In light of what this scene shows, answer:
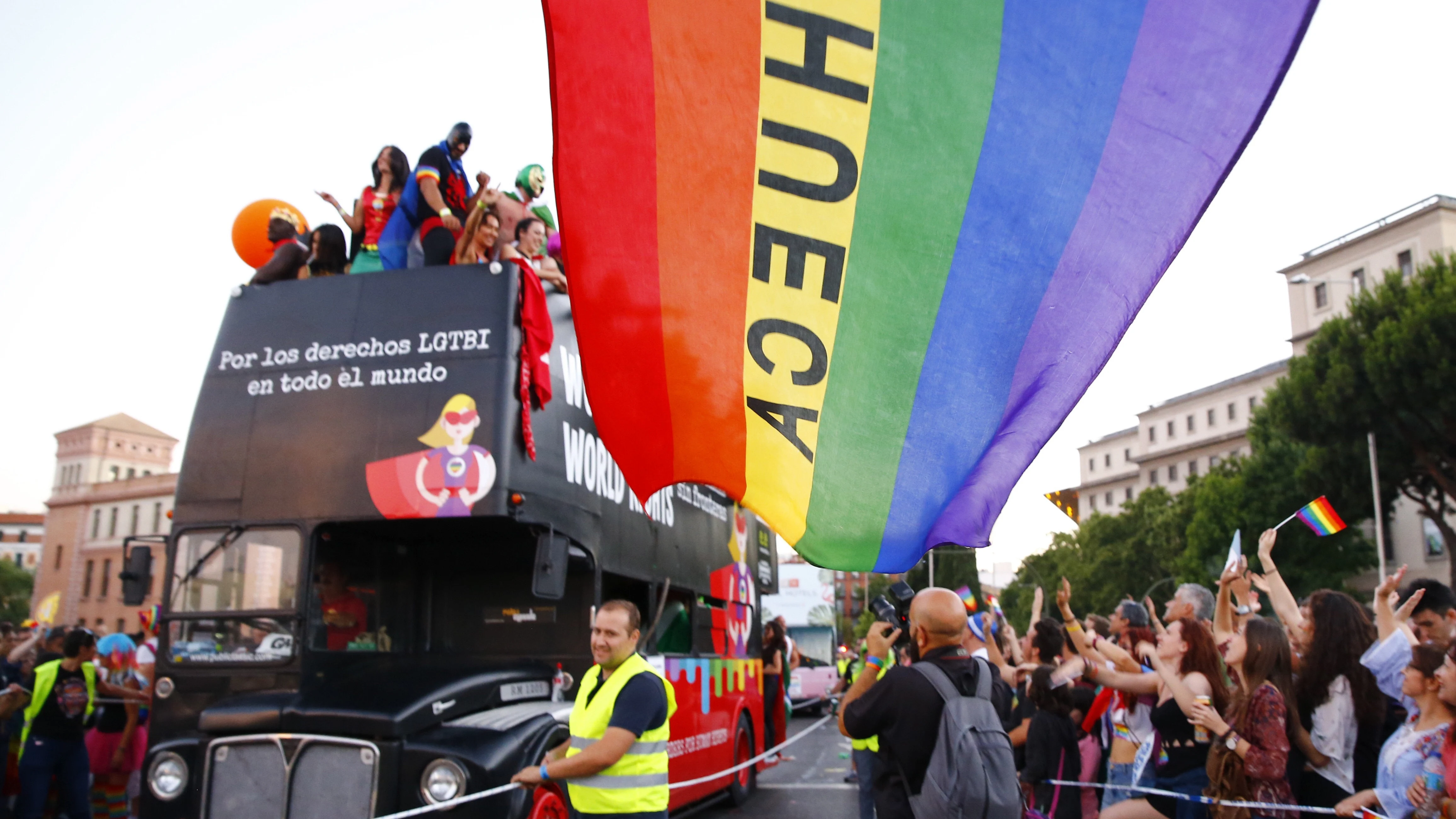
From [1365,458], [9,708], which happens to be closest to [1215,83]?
[9,708]

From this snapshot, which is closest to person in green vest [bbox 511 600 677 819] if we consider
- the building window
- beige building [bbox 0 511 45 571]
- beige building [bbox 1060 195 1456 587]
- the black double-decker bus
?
the black double-decker bus

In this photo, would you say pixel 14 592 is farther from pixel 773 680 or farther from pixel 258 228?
pixel 258 228

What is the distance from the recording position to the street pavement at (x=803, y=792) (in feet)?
34.9

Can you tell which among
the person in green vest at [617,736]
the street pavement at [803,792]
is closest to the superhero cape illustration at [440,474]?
the person in green vest at [617,736]

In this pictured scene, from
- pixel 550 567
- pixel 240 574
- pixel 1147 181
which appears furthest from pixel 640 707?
pixel 240 574

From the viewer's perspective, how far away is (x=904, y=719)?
354 centimetres

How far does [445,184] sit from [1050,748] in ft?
18.6

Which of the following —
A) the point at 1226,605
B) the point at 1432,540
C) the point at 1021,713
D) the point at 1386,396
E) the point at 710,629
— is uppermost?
the point at 1386,396

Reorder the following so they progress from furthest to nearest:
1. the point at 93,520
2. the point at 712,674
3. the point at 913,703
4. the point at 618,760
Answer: the point at 93,520 < the point at 712,674 < the point at 618,760 < the point at 913,703

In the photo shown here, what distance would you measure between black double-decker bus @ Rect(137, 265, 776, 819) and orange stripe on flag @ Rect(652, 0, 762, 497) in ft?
8.51

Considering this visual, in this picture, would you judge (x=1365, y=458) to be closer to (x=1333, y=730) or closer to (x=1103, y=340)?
(x=1333, y=730)

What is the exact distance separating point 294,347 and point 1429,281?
34902 millimetres

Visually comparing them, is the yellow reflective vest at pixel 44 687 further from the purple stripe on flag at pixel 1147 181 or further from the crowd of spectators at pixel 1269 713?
the purple stripe on flag at pixel 1147 181

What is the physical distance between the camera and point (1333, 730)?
15.7 feet
